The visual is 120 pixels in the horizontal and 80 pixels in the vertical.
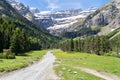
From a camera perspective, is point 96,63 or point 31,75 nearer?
point 31,75

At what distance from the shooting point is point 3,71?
168ft

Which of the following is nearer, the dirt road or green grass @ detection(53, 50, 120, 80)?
the dirt road

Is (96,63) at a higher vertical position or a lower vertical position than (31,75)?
higher

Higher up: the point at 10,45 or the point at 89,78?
the point at 10,45

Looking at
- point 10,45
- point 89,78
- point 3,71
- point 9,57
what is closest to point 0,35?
point 10,45

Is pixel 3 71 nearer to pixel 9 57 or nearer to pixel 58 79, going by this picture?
pixel 58 79

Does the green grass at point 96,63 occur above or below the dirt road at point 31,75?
above

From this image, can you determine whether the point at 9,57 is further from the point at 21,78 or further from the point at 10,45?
the point at 21,78

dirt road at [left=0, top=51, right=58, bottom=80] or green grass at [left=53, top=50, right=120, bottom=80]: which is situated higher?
green grass at [left=53, top=50, right=120, bottom=80]

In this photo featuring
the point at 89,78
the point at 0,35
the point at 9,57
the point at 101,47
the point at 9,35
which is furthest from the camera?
the point at 101,47

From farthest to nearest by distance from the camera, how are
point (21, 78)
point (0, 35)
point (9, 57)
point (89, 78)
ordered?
1. point (0, 35)
2. point (9, 57)
3. point (89, 78)
4. point (21, 78)

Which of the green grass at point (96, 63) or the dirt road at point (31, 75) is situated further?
the green grass at point (96, 63)

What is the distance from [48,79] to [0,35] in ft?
279

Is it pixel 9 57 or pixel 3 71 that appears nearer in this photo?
pixel 3 71
